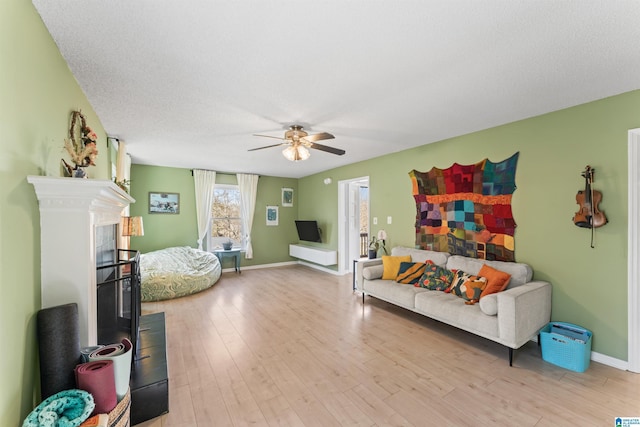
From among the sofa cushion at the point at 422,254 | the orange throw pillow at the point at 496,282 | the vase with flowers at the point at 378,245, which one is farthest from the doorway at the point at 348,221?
the orange throw pillow at the point at 496,282

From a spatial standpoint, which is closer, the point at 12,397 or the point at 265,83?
the point at 12,397

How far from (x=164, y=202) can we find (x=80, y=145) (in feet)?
12.7

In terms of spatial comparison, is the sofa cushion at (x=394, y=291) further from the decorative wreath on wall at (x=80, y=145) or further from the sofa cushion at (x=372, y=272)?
the decorative wreath on wall at (x=80, y=145)

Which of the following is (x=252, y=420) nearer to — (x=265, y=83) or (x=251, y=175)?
(x=265, y=83)

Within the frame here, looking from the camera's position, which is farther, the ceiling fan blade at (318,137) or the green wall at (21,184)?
the ceiling fan blade at (318,137)

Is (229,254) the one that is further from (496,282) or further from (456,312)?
(496,282)

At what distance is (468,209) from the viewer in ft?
11.6

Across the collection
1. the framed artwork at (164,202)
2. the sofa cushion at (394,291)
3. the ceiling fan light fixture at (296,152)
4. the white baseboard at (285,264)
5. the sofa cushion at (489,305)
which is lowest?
the white baseboard at (285,264)

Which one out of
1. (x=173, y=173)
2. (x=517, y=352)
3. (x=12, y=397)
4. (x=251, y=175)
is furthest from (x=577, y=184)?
(x=173, y=173)

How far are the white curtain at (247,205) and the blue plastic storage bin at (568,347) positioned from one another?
5717 mm

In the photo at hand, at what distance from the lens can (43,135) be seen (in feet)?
5.01

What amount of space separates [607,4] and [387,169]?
3410 mm

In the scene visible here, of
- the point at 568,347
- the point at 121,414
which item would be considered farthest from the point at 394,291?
the point at 121,414

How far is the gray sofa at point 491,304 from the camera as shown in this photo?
2420 mm
